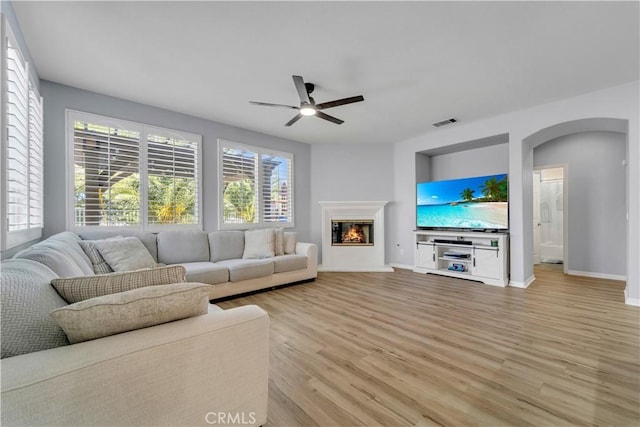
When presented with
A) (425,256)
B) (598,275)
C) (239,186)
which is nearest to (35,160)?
(239,186)

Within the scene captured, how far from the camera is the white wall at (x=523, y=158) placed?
3.21 meters

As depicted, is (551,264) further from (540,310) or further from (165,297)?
(165,297)

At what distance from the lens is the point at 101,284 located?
1.20m

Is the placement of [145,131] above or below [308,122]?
below

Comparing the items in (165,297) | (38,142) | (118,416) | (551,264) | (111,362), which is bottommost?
(551,264)

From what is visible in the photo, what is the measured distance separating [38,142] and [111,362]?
3052 mm

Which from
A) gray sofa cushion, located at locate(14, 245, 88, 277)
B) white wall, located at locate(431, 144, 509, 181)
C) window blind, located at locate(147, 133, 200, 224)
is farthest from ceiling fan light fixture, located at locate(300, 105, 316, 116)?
white wall, located at locate(431, 144, 509, 181)

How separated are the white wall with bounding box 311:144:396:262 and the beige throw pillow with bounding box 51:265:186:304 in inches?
179

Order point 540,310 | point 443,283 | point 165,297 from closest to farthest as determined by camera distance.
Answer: point 165,297 → point 540,310 → point 443,283

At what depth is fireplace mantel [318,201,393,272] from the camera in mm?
5445

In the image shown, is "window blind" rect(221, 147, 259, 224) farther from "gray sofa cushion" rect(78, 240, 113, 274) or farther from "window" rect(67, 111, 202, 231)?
"gray sofa cushion" rect(78, 240, 113, 274)

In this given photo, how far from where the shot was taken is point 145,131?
12.4 ft

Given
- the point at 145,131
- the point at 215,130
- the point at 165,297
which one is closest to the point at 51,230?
the point at 145,131

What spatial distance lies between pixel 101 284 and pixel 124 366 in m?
0.48
